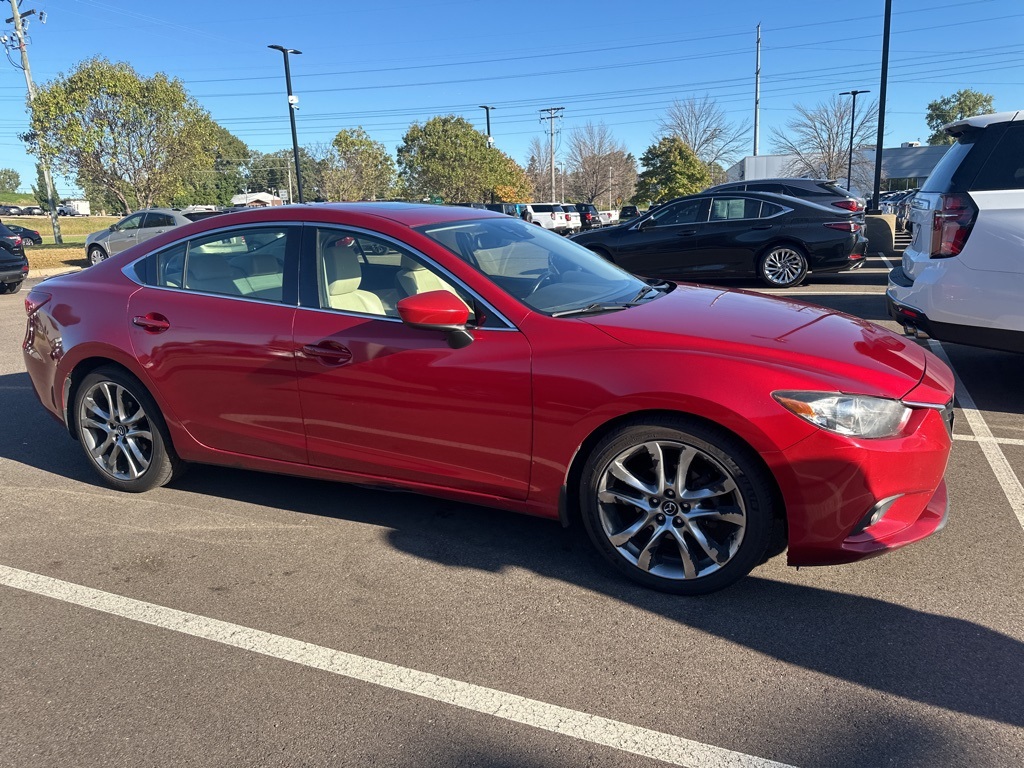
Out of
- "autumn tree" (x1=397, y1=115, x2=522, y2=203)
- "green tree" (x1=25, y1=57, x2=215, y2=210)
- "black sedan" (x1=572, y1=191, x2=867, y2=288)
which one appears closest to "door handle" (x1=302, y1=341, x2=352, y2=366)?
"black sedan" (x1=572, y1=191, x2=867, y2=288)

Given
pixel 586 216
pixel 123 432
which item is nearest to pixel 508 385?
pixel 123 432

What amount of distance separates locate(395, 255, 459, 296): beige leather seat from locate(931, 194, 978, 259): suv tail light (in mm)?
3601

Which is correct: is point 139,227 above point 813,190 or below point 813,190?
below

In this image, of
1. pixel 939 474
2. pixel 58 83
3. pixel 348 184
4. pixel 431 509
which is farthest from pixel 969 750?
pixel 348 184

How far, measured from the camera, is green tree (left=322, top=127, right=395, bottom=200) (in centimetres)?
4997

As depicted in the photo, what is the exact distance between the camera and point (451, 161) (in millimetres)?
45938

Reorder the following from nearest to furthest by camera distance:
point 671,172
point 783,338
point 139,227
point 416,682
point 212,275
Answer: point 416,682 → point 783,338 → point 212,275 → point 139,227 → point 671,172

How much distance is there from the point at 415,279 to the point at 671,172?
4006 cm

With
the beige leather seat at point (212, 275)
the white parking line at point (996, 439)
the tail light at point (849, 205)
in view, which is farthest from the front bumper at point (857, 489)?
the tail light at point (849, 205)

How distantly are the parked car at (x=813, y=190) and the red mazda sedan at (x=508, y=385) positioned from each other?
32.9ft

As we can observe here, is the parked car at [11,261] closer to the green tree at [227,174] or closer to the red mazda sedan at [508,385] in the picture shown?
the red mazda sedan at [508,385]

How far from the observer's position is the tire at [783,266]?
11.2 meters

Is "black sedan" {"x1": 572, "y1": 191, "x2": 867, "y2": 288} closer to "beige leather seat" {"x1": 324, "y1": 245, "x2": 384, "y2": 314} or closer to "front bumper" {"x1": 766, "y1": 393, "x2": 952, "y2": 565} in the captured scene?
"beige leather seat" {"x1": 324, "y1": 245, "x2": 384, "y2": 314}

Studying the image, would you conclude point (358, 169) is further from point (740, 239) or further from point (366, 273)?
point (366, 273)
